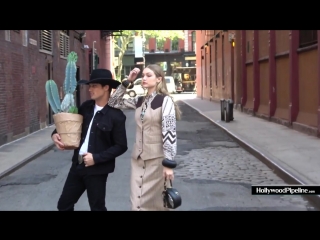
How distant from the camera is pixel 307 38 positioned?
16812 millimetres

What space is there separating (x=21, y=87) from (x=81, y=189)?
12.8 m

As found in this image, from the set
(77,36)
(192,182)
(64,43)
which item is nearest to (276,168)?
(192,182)

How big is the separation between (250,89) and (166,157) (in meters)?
22.0

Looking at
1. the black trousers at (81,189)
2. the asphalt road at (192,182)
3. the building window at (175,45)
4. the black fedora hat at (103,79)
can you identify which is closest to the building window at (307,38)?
the asphalt road at (192,182)

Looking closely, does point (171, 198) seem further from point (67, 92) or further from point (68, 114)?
point (67, 92)

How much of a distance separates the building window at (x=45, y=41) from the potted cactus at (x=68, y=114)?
51.6 feet

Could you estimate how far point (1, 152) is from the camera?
1364 cm

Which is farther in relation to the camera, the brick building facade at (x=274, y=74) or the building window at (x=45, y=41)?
the building window at (x=45, y=41)

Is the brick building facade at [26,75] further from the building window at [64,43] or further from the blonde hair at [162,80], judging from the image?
the blonde hair at [162,80]

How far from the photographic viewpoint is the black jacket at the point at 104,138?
4.95 meters

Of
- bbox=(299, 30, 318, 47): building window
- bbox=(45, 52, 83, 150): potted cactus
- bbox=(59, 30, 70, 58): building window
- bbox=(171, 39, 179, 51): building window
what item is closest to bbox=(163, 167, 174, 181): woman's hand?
bbox=(45, 52, 83, 150): potted cactus

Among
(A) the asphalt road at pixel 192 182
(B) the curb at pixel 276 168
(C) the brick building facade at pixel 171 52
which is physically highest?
(C) the brick building facade at pixel 171 52
